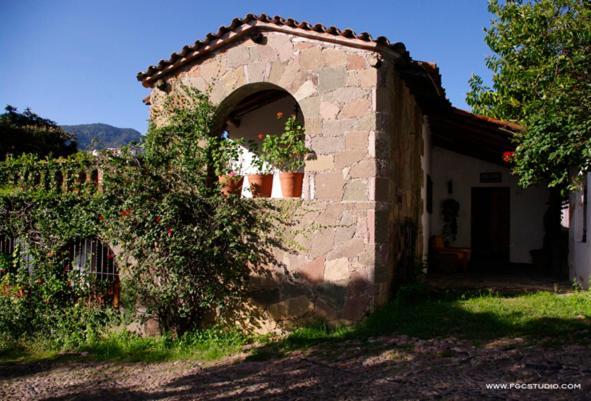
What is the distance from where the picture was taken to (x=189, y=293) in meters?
6.30

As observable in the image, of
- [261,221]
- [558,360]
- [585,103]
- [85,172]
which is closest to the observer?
[558,360]

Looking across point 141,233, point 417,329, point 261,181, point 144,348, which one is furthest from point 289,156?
point 144,348

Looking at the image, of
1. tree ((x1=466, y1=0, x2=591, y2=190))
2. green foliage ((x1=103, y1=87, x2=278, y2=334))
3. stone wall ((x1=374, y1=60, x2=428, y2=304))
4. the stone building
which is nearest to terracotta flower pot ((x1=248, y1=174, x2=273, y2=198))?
green foliage ((x1=103, y1=87, x2=278, y2=334))

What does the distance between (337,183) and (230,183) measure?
1439 mm

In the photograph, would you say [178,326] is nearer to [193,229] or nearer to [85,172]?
[193,229]

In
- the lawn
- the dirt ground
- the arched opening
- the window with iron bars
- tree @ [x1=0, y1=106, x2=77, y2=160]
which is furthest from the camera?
tree @ [x1=0, y1=106, x2=77, y2=160]

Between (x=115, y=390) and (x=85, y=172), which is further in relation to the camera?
(x=85, y=172)

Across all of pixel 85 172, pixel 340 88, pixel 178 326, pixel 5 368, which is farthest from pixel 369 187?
pixel 5 368

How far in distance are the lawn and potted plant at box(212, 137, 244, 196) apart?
1.89 meters

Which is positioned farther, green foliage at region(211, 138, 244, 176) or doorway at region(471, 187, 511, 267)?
doorway at region(471, 187, 511, 267)

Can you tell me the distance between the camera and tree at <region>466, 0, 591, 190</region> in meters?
6.09

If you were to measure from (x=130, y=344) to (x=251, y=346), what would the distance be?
Answer: 1744 mm

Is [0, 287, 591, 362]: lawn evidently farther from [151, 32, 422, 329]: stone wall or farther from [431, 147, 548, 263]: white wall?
[431, 147, 548, 263]: white wall

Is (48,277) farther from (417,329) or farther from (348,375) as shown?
(417,329)
